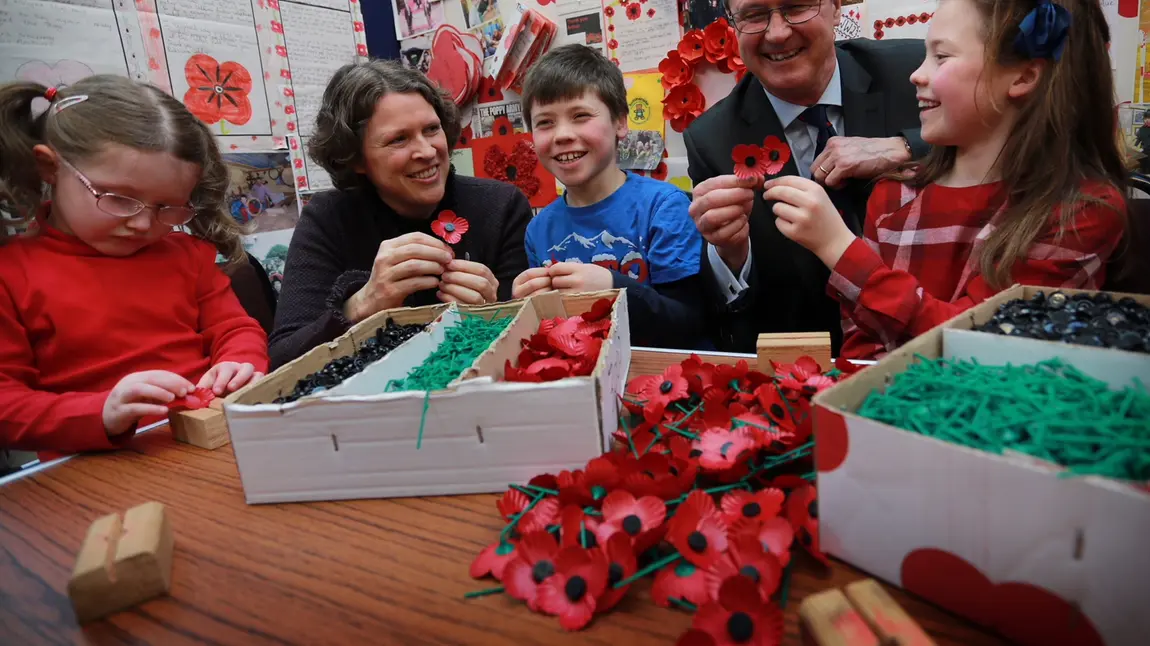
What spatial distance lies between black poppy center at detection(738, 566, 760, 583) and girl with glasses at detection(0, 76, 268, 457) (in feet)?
3.07

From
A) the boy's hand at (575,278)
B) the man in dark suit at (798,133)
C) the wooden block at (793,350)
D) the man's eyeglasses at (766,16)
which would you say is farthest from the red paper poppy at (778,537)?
the man's eyeglasses at (766,16)

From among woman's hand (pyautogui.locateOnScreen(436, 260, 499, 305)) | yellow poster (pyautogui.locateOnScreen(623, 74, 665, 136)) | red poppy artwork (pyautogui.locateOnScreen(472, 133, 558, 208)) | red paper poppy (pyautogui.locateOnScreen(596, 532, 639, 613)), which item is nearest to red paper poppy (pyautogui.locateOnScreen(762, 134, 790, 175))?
woman's hand (pyautogui.locateOnScreen(436, 260, 499, 305))

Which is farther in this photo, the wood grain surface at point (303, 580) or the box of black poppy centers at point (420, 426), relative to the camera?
the box of black poppy centers at point (420, 426)

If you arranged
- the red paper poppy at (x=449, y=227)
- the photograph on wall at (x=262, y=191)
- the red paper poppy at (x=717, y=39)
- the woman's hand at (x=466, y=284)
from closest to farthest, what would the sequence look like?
the woman's hand at (x=466, y=284), the red paper poppy at (x=449, y=227), the red paper poppy at (x=717, y=39), the photograph on wall at (x=262, y=191)

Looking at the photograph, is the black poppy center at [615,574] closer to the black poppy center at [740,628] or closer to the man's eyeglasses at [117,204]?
the black poppy center at [740,628]

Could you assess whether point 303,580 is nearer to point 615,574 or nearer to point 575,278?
point 615,574

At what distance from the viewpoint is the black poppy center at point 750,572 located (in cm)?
52

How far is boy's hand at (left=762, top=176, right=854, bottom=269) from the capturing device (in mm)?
1054

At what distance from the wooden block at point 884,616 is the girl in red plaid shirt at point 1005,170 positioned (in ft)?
2.07

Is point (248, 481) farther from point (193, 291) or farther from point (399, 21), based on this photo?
point (399, 21)

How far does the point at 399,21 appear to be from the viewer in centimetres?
295

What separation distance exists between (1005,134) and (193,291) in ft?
5.45

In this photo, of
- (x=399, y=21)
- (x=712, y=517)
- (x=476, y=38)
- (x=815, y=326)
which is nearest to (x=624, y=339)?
(x=712, y=517)

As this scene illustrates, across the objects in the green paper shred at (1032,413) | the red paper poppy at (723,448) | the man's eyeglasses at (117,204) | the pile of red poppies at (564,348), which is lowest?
the red paper poppy at (723,448)
